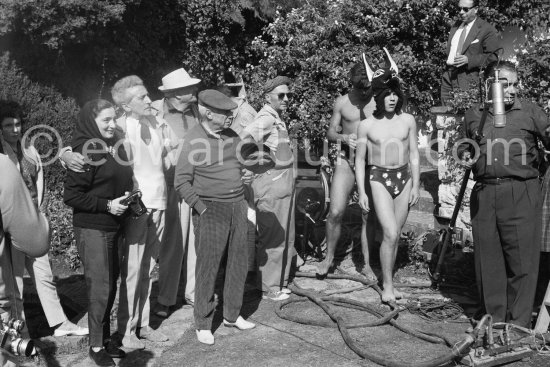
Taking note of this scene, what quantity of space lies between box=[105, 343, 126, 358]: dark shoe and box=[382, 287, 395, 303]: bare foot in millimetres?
2464

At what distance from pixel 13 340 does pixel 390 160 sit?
409 centimetres

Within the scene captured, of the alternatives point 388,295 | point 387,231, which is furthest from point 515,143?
point 388,295

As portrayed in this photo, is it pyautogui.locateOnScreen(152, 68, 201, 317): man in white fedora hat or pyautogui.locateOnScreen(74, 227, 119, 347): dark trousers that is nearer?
pyautogui.locateOnScreen(74, 227, 119, 347): dark trousers

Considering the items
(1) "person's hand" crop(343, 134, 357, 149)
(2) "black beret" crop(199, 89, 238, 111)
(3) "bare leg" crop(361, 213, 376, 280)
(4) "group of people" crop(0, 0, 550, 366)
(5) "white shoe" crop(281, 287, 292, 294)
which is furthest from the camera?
(3) "bare leg" crop(361, 213, 376, 280)

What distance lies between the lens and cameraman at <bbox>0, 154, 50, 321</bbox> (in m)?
3.51

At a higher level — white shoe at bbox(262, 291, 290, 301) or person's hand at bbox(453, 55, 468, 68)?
person's hand at bbox(453, 55, 468, 68)

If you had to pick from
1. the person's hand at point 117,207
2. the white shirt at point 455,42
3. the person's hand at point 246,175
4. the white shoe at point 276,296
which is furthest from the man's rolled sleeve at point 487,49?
the person's hand at point 117,207

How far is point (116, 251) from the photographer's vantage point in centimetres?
538

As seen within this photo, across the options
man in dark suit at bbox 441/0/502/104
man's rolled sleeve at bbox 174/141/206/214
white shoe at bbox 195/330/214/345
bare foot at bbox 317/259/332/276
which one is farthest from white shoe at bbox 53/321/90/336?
man in dark suit at bbox 441/0/502/104

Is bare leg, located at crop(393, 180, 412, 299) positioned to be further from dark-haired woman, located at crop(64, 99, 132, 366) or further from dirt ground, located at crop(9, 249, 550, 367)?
dark-haired woman, located at crop(64, 99, 132, 366)

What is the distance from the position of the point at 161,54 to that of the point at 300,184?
3.21 meters

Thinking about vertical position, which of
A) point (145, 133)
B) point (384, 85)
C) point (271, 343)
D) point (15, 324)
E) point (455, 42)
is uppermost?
point (455, 42)

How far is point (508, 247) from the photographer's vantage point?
5.95 m

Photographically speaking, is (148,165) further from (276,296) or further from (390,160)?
(390,160)
